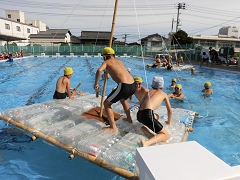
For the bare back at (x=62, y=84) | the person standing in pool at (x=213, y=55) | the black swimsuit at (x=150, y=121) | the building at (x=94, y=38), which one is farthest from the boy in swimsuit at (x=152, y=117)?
the building at (x=94, y=38)

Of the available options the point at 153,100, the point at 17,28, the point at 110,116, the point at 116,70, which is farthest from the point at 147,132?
the point at 17,28

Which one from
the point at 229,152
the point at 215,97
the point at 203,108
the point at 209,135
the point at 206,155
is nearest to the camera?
the point at 206,155

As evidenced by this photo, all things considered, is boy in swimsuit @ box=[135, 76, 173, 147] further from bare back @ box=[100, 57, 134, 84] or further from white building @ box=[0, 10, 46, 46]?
white building @ box=[0, 10, 46, 46]

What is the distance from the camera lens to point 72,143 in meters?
4.02

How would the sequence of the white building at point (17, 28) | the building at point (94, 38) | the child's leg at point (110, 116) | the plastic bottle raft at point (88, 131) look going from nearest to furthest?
1. the plastic bottle raft at point (88, 131)
2. the child's leg at point (110, 116)
3. the white building at point (17, 28)
4. the building at point (94, 38)

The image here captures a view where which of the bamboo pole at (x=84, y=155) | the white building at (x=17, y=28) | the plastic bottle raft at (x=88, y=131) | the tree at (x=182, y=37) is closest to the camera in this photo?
the bamboo pole at (x=84, y=155)

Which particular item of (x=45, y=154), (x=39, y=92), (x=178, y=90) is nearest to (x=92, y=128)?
(x=45, y=154)

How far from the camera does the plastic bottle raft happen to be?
139 inches

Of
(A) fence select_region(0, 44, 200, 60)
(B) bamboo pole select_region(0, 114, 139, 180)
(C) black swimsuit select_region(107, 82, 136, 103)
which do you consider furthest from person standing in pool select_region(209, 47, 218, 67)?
(B) bamboo pole select_region(0, 114, 139, 180)

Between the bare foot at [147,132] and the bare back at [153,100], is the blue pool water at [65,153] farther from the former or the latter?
the bare back at [153,100]

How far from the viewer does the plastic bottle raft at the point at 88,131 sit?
3.53m

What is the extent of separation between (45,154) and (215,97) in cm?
845

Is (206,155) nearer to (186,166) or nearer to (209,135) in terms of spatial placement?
(186,166)

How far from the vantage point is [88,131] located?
14.2ft
